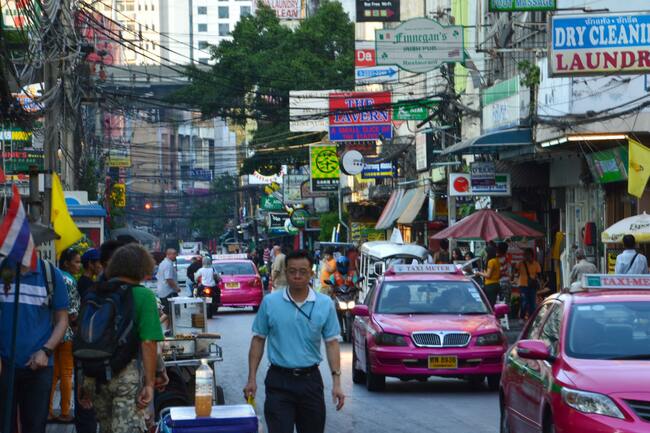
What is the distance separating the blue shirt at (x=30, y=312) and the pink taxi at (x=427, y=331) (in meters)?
8.09

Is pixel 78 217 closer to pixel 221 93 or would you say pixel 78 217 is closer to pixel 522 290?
pixel 522 290

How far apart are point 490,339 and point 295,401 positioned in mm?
8597

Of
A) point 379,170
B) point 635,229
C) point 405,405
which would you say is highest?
point 379,170

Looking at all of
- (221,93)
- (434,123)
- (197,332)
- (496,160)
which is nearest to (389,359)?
(197,332)

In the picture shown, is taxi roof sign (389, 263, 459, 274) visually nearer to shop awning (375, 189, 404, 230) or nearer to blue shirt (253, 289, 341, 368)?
blue shirt (253, 289, 341, 368)

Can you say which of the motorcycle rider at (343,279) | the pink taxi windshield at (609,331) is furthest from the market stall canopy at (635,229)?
the pink taxi windshield at (609,331)

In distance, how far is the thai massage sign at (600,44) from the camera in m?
23.7

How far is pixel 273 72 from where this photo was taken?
64.9 meters

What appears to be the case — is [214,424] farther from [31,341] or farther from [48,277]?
[48,277]

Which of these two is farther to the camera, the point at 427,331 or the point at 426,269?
the point at 426,269

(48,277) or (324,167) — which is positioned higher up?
(324,167)

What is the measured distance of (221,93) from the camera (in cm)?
6738

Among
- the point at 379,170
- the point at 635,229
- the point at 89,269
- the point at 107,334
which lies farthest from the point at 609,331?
the point at 379,170

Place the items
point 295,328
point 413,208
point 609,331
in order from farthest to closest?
point 413,208 → point 609,331 → point 295,328
